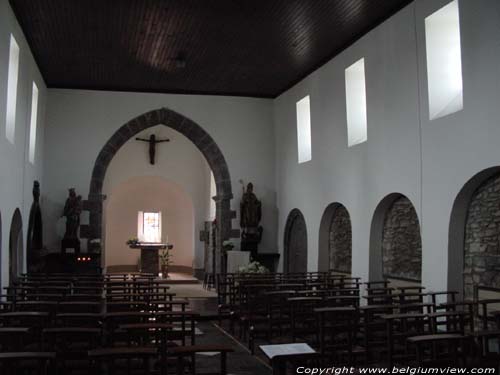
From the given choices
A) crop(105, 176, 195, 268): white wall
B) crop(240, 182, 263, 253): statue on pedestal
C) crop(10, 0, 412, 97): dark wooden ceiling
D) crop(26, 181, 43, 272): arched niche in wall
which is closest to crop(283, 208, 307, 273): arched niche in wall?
crop(240, 182, 263, 253): statue on pedestal

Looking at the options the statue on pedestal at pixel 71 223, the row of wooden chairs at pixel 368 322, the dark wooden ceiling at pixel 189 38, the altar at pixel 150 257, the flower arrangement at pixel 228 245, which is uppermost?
the dark wooden ceiling at pixel 189 38

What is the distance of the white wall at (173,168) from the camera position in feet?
64.3

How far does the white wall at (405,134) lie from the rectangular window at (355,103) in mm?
178

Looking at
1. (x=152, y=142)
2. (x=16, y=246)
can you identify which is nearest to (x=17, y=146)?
(x=16, y=246)

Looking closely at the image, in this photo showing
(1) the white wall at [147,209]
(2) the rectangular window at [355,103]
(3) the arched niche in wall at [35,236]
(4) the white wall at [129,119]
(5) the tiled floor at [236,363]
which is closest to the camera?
(5) the tiled floor at [236,363]

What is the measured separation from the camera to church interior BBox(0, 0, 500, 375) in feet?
19.6

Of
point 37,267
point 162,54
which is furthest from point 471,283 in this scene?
point 37,267

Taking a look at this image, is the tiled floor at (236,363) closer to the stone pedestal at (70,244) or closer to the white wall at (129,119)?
the stone pedestal at (70,244)

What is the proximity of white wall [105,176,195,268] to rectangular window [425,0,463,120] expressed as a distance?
1338 centimetres

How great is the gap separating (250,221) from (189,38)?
5.45m

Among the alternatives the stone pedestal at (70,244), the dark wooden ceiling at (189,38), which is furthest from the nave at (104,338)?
the dark wooden ceiling at (189,38)

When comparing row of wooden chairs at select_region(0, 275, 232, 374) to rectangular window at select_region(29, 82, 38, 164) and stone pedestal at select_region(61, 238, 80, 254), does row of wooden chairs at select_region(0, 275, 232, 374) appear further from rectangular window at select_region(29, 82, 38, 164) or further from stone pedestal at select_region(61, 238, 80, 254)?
stone pedestal at select_region(61, 238, 80, 254)

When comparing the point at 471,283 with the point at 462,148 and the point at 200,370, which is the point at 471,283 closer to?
the point at 462,148

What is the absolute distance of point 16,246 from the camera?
1129 centimetres
